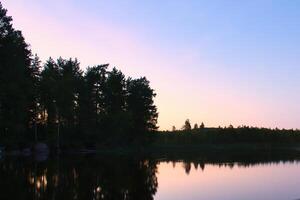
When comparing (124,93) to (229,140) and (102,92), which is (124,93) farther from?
(229,140)

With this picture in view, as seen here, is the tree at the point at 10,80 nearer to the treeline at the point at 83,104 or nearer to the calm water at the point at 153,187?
the treeline at the point at 83,104

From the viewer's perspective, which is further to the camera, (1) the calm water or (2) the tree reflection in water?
(1) the calm water

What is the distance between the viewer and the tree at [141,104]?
328ft

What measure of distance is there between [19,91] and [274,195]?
1505 inches

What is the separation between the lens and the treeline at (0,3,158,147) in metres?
79.6

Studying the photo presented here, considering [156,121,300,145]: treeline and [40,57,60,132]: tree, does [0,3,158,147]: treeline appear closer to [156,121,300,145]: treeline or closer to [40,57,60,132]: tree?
[40,57,60,132]: tree

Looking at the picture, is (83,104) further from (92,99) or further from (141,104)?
(141,104)

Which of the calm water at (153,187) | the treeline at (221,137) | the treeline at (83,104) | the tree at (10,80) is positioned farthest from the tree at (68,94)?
the treeline at (221,137)

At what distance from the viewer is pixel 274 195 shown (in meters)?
22.0

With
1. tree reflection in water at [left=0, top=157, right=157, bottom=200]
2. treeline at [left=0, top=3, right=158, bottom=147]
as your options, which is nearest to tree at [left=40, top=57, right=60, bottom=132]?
treeline at [left=0, top=3, right=158, bottom=147]

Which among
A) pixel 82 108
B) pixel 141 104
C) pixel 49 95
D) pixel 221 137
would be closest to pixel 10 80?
pixel 49 95

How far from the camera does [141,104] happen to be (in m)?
101

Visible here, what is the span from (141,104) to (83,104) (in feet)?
50.6

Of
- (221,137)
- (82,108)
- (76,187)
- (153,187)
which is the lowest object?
(153,187)
